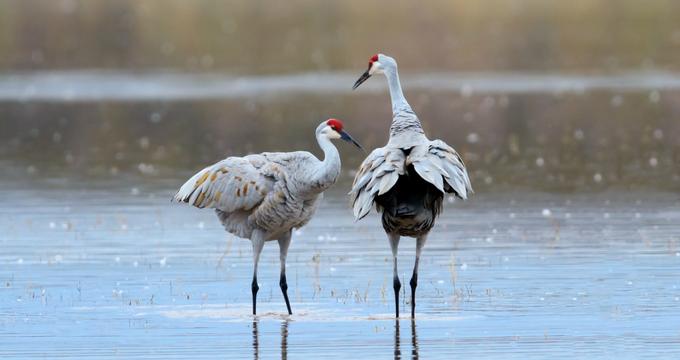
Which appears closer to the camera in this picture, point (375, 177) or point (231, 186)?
point (375, 177)

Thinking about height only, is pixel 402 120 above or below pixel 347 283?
above

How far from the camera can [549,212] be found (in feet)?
61.1

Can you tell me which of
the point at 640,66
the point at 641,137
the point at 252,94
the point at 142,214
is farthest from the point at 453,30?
the point at 142,214

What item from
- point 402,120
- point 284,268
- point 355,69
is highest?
point 355,69

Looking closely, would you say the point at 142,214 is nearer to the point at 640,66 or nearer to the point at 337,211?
the point at 337,211

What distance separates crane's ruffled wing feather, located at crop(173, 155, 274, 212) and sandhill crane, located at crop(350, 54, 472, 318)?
1141 mm

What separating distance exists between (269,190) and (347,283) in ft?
4.38

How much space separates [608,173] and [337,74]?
66.8 ft

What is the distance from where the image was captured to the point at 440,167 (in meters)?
12.3

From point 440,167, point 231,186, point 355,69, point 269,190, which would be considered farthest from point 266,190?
point 355,69

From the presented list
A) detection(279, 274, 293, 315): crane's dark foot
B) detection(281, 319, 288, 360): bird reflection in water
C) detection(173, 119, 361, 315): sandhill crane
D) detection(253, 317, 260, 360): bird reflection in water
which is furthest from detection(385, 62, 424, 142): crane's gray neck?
detection(253, 317, 260, 360): bird reflection in water

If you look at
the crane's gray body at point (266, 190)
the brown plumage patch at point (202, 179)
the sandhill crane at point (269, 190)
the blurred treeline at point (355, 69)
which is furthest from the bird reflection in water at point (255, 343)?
the blurred treeline at point (355, 69)

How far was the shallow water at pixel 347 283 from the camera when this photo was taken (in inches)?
454

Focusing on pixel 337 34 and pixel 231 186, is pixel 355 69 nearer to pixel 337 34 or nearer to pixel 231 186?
pixel 337 34
